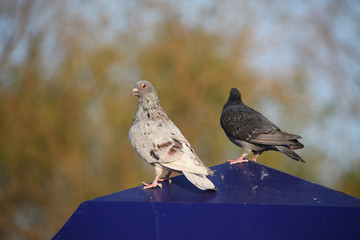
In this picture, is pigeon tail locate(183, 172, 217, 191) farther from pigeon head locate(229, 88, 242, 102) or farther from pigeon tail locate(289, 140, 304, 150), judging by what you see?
pigeon head locate(229, 88, 242, 102)

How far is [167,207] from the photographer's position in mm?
2850

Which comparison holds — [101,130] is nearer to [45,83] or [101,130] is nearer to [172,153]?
[45,83]

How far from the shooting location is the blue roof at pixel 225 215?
2676 millimetres

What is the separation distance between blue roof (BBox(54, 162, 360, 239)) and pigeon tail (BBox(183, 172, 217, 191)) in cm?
5

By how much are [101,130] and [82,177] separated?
182cm

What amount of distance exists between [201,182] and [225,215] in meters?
0.53

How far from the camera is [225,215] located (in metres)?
2.74

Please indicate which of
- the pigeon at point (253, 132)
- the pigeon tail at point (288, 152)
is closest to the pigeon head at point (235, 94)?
the pigeon at point (253, 132)

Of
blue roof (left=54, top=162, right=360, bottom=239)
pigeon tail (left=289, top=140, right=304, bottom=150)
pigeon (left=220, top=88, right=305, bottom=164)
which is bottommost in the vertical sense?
blue roof (left=54, top=162, right=360, bottom=239)

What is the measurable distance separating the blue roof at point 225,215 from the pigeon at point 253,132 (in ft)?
4.68

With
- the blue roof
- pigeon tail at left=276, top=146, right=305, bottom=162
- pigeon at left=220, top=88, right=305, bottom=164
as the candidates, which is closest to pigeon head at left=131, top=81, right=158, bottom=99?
the blue roof

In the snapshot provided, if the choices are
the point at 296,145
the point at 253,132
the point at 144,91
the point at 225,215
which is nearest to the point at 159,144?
the point at 144,91

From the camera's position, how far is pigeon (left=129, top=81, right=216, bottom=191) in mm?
3416

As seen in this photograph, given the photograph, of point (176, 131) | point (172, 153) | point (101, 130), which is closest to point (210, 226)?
point (172, 153)
